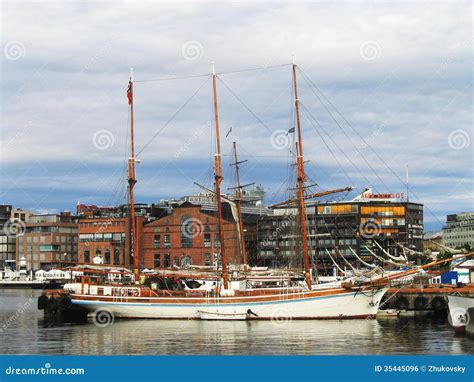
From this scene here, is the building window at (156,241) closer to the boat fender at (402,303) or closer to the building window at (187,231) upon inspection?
the building window at (187,231)

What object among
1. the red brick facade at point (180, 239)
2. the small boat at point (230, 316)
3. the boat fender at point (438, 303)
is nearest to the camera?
the small boat at point (230, 316)

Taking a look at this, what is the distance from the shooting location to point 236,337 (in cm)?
6681

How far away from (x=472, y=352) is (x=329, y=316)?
3068 cm

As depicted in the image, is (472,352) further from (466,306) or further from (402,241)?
(402,241)

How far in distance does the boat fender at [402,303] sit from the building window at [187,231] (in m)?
97.1

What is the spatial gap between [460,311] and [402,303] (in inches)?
1100

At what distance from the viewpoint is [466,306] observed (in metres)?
65.7

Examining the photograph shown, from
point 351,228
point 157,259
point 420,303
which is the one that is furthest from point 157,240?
point 420,303

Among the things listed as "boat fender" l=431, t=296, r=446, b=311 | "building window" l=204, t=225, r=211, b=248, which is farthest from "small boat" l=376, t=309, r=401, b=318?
"building window" l=204, t=225, r=211, b=248

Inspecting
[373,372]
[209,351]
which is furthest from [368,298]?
[373,372]

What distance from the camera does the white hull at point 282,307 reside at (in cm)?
8419

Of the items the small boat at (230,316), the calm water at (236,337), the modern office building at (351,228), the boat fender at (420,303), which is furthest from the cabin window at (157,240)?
the small boat at (230,316)

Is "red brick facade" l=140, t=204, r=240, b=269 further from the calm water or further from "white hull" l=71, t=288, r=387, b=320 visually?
the calm water

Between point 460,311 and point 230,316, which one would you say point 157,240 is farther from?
point 460,311
